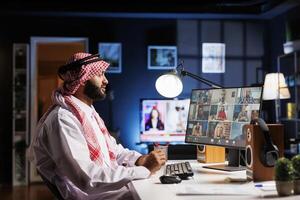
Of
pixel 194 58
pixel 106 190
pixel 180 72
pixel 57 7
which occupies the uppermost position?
pixel 57 7

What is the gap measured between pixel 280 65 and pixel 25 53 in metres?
3.66

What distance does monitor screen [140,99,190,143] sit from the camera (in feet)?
20.7

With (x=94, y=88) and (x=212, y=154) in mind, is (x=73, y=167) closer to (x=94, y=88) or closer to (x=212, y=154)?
(x=94, y=88)

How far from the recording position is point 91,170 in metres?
1.91

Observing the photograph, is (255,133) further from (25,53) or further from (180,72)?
(25,53)

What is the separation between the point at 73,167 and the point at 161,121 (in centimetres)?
442

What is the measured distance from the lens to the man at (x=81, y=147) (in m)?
1.94

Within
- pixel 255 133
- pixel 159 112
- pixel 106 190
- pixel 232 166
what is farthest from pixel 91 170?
pixel 159 112

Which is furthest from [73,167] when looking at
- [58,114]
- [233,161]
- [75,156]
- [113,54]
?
[113,54]

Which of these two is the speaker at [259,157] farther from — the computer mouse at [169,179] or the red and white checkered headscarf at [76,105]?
the red and white checkered headscarf at [76,105]

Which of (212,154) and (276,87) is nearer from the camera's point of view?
(212,154)

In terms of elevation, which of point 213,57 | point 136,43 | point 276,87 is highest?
point 136,43

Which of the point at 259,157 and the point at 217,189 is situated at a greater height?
the point at 259,157

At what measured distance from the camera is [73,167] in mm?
1932
